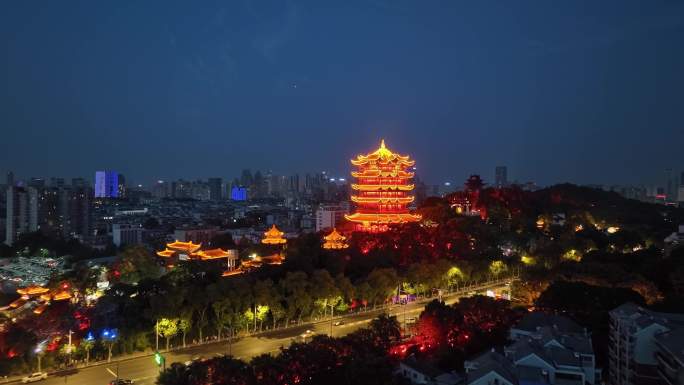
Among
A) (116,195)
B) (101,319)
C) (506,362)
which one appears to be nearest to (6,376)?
(101,319)

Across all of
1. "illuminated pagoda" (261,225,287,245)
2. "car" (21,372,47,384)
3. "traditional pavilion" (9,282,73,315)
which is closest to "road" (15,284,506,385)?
"car" (21,372,47,384)

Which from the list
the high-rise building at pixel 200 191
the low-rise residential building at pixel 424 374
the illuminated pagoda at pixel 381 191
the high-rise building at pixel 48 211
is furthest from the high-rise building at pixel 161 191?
the low-rise residential building at pixel 424 374

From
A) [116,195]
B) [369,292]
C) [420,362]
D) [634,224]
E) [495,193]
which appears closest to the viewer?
[420,362]

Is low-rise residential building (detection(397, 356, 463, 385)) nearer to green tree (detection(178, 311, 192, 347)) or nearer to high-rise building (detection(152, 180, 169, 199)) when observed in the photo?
green tree (detection(178, 311, 192, 347))

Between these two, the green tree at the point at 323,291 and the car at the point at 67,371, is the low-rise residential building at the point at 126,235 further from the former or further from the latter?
the car at the point at 67,371

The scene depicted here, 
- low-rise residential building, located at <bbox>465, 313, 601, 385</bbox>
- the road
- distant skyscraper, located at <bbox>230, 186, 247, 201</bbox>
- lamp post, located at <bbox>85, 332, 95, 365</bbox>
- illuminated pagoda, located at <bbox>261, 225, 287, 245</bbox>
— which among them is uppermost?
distant skyscraper, located at <bbox>230, 186, 247, 201</bbox>

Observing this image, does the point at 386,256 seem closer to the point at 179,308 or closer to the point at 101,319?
the point at 179,308

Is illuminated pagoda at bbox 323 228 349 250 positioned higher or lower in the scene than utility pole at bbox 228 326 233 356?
higher

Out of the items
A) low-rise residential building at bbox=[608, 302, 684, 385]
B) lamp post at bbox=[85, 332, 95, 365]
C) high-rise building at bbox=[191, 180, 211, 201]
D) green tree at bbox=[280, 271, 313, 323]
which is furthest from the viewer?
high-rise building at bbox=[191, 180, 211, 201]
